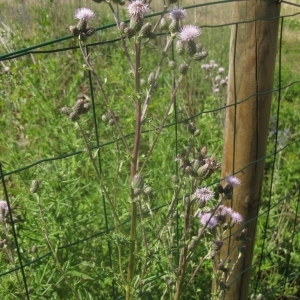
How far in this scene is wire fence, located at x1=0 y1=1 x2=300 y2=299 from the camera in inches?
70.6

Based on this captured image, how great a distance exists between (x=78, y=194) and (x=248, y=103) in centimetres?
88

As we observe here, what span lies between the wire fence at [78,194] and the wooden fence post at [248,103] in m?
0.08

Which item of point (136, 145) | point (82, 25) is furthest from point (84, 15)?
point (136, 145)

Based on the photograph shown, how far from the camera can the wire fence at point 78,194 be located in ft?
5.89

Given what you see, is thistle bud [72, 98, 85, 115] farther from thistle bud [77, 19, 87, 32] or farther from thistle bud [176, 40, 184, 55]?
thistle bud [176, 40, 184, 55]

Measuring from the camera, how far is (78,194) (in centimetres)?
230

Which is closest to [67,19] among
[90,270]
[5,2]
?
[5,2]

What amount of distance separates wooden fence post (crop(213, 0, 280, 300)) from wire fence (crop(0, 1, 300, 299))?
0.25ft

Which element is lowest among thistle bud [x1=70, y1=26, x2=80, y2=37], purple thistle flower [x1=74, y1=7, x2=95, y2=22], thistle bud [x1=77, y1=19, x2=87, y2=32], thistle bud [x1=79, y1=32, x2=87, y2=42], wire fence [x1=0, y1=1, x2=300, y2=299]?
wire fence [x1=0, y1=1, x2=300, y2=299]

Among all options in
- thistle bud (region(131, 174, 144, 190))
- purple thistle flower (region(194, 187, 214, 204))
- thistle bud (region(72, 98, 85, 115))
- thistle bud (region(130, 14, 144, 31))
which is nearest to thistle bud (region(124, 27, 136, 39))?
thistle bud (region(130, 14, 144, 31))

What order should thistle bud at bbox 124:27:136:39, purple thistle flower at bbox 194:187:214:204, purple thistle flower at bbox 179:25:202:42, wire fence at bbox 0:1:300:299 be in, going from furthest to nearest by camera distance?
wire fence at bbox 0:1:300:299, purple thistle flower at bbox 194:187:214:204, purple thistle flower at bbox 179:25:202:42, thistle bud at bbox 124:27:136:39

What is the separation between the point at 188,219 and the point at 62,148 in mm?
1323

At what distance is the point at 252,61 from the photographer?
6.10 ft

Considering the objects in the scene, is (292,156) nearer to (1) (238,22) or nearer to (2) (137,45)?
(1) (238,22)
